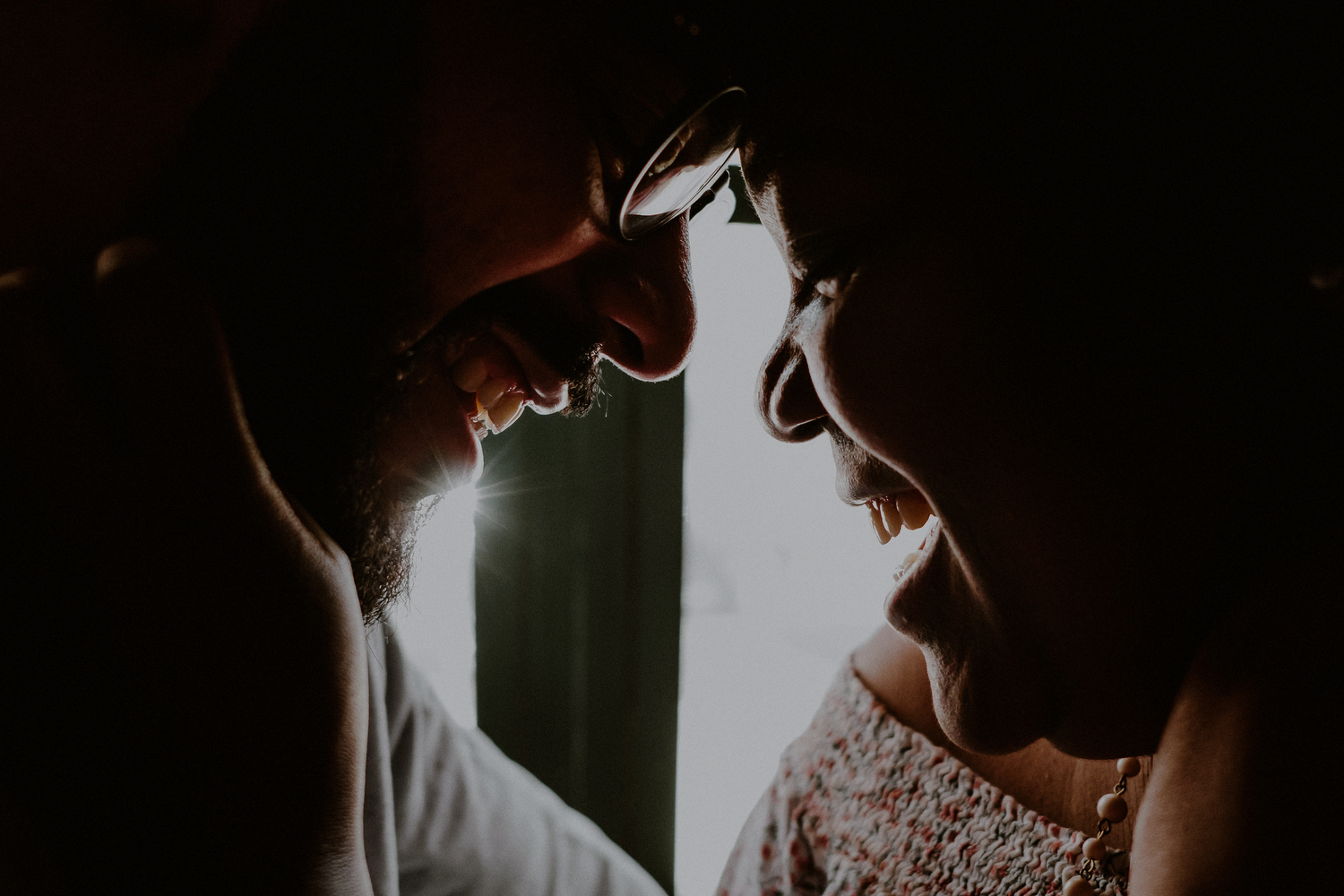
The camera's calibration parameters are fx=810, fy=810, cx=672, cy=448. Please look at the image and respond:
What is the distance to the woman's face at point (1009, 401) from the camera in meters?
0.67

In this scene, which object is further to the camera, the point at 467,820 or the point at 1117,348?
the point at 467,820

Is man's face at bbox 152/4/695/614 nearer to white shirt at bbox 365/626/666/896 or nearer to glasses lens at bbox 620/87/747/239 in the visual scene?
glasses lens at bbox 620/87/747/239

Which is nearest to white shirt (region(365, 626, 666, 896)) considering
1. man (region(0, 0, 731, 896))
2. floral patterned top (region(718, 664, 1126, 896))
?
floral patterned top (region(718, 664, 1126, 896))

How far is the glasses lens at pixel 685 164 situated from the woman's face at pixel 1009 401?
0.05 metres

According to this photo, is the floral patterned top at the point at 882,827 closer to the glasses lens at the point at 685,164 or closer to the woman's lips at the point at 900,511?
the woman's lips at the point at 900,511

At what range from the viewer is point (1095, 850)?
3.05 feet

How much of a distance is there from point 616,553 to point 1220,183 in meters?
1.41

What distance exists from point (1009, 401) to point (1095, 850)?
593 millimetres

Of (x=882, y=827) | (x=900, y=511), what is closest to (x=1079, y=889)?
(x=882, y=827)

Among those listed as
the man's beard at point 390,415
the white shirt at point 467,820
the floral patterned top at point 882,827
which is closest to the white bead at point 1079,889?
the floral patterned top at point 882,827

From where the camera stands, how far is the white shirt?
1.61 meters

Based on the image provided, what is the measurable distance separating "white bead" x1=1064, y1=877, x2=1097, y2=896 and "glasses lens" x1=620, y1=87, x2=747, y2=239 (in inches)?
35.6

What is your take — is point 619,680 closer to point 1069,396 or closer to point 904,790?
point 904,790

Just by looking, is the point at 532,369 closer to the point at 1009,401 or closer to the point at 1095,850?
the point at 1009,401
